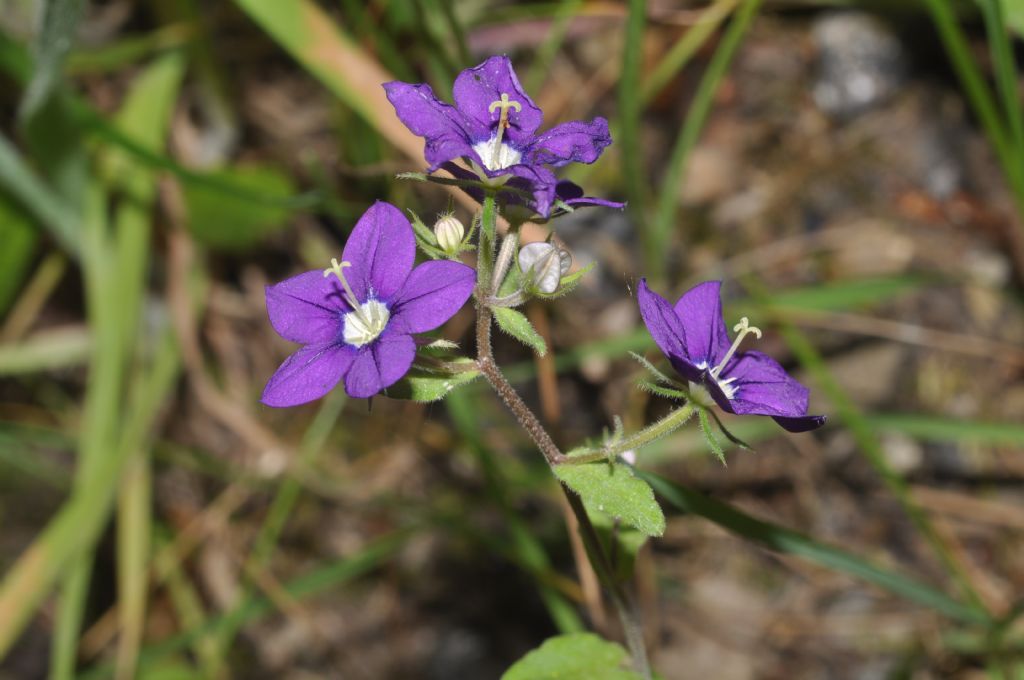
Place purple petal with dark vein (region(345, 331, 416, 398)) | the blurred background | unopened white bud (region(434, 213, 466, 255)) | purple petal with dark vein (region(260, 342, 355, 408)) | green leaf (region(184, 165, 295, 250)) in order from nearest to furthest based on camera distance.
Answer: purple petal with dark vein (region(345, 331, 416, 398)) < purple petal with dark vein (region(260, 342, 355, 408)) < unopened white bud (region(434, 213, 466, 255)) < the blurred background < green leaf (region(184, 165, 295, 250))

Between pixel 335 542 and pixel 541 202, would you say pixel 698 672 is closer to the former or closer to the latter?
pixel 335 542

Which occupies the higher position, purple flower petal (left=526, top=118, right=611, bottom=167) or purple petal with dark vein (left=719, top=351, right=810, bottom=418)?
purple flower petal (left=526, top=118, right=611, bottom=167)

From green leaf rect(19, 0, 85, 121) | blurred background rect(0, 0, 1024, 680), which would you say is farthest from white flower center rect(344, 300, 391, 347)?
green leaf rect(19, 0, 85, 121)

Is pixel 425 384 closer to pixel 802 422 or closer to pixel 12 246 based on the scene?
pixel 802 422

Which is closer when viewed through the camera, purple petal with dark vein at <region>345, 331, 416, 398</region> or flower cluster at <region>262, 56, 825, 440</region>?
purple petal with dark vein at <region>345, 331, 416, 398</region>

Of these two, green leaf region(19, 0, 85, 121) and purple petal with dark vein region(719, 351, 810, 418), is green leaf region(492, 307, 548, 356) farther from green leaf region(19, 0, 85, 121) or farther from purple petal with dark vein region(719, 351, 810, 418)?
green leaf region(19, 0, 85, 121)

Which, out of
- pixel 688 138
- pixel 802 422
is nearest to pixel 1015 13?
pixel 688 138

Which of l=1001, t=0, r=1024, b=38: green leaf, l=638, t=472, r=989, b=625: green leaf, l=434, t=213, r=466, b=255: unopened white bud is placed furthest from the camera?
l=1001, t=0, r=1024, b=38: green leaf

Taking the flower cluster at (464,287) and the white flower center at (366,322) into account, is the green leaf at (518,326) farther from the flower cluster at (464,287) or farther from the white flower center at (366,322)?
the white flower center at (366,322)
